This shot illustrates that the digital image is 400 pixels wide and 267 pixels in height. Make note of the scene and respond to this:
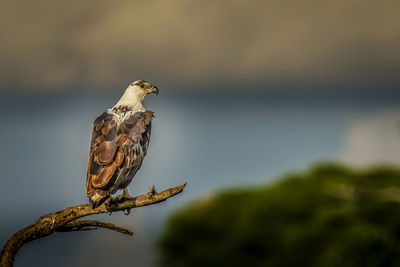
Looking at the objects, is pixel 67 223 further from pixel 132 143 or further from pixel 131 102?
pixel 131 102

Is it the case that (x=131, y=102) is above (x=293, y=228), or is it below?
below

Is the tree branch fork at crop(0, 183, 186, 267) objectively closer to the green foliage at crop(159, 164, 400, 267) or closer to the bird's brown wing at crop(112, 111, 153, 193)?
the bird's brown wing at crop(112, 111, 153, 193)

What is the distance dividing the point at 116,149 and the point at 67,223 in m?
2.46

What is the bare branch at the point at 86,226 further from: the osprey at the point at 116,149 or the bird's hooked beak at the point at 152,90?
the bird's hooked beak at the point at 152,90

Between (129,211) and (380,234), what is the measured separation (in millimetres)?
47049

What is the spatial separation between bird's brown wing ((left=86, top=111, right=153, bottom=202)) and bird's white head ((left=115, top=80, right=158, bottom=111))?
0.93 metres

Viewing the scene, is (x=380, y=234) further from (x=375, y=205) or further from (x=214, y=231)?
(x=214, y=231)

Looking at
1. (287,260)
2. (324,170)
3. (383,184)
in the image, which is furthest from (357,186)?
(287,260)

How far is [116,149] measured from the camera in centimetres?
1267

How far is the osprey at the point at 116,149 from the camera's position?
12.0 m

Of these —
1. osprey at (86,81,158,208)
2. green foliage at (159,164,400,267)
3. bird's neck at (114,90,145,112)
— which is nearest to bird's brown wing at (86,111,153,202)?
osprey at (86,81,158,208)

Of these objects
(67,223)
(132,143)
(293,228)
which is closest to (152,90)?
(132,143)

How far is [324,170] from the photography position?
8225 cm

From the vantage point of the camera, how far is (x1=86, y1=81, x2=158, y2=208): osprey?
12.0m
